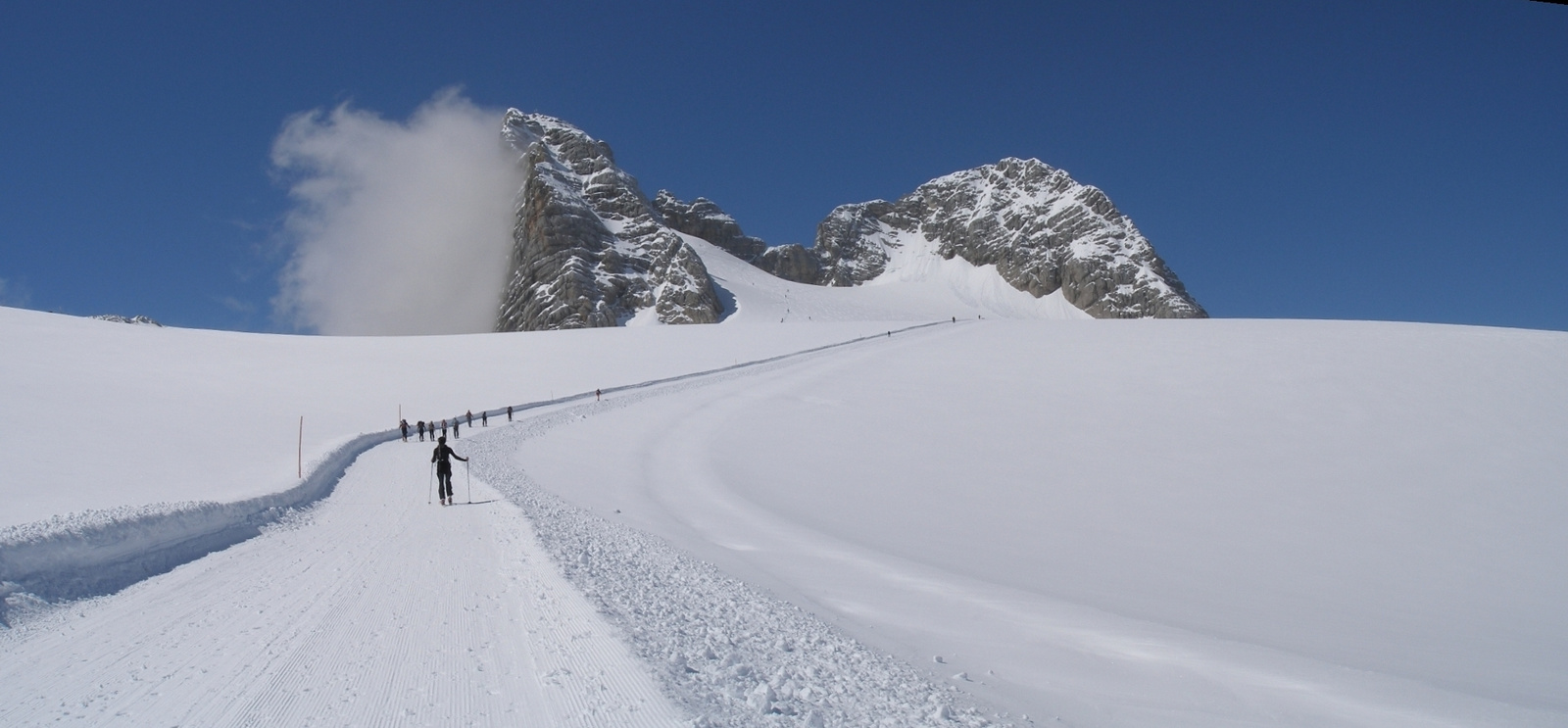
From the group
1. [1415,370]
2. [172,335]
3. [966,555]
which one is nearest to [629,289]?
[172,335]

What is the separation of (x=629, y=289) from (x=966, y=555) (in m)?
132

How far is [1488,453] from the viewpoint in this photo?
16.2m

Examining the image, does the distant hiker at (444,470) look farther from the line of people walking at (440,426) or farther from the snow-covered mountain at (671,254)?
the snow-covered mountain at (671,254)

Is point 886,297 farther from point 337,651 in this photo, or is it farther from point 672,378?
point 337,651

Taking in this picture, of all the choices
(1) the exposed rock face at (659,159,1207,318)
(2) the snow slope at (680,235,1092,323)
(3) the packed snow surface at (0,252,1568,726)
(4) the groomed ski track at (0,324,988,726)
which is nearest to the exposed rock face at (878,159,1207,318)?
(1) the exposed rock face at (659,159,1207,318)

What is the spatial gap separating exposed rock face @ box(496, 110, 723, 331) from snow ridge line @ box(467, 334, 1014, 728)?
384 feet

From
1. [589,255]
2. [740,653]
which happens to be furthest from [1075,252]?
[740,653]

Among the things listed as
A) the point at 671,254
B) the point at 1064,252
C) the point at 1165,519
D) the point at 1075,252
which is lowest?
the point at 1165,519

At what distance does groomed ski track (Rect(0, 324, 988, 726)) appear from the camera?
12.3 feet

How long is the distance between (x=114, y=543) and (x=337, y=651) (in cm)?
407

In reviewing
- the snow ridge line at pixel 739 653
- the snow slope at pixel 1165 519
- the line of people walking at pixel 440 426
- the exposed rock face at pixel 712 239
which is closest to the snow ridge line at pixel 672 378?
the line of people walking at pixel 440 426

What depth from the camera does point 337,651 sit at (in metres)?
4.49

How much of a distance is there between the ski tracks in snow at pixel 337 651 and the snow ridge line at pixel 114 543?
302 mm

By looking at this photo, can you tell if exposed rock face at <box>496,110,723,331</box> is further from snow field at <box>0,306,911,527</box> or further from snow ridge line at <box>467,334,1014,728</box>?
snow ridge line at <box>467,334,1014,728</box>
